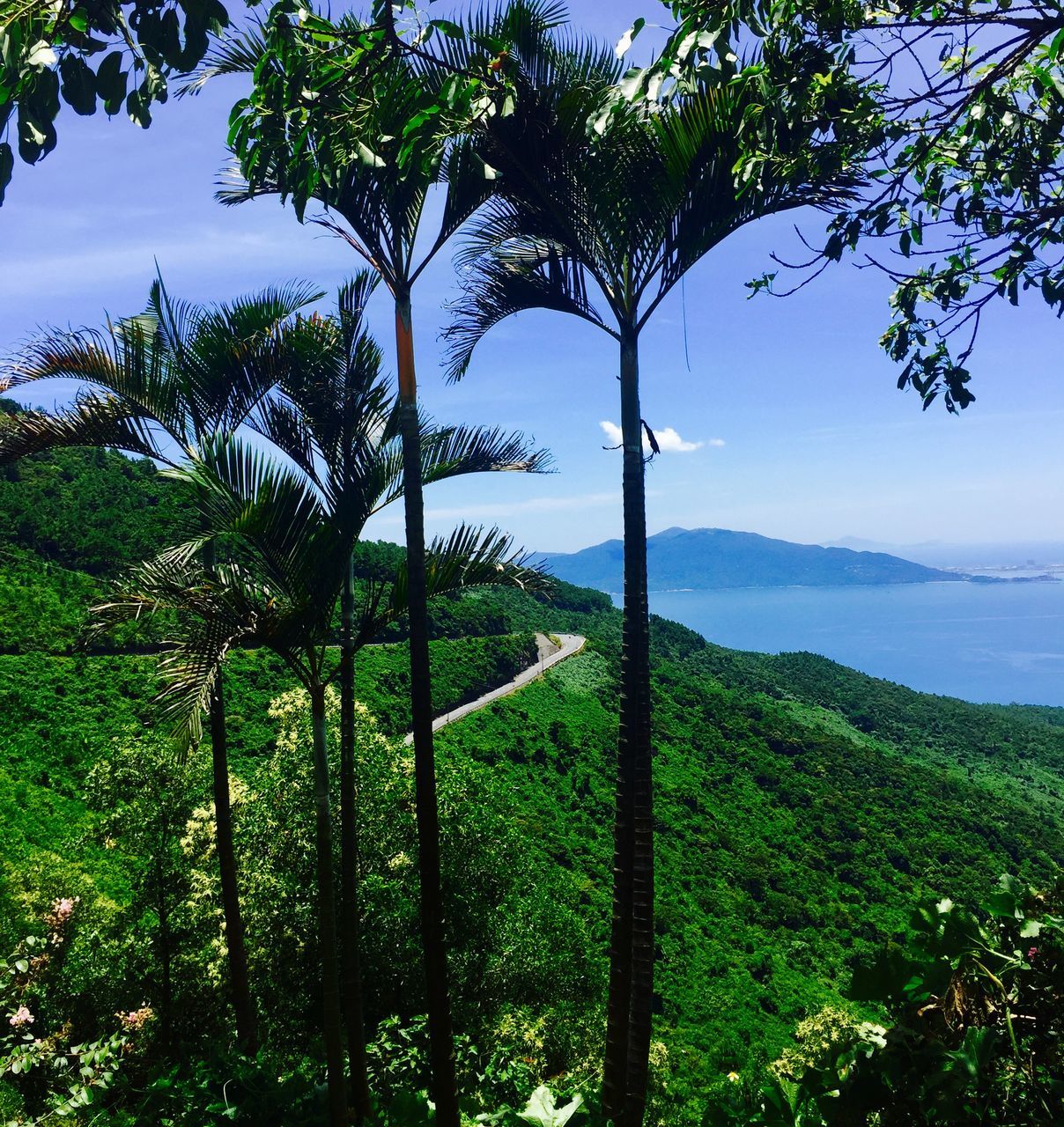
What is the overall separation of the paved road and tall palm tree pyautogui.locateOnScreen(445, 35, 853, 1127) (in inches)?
885

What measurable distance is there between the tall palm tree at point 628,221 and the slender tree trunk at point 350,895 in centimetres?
175

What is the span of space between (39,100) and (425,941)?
374 cm

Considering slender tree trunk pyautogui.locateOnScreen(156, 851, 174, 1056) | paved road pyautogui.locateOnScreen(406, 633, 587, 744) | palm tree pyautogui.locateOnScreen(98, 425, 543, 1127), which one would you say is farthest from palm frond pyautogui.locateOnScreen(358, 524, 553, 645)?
paved road pyautogui.locateOnScreen(406, 633, 587, 744)

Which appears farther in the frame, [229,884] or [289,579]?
[229,884]

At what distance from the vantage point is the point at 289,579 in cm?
407

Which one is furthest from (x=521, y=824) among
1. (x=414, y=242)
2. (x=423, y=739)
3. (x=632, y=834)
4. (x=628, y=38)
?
(x=628, y=38)

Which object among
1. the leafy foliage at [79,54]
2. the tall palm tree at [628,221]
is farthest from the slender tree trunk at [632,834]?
the leafy foliage at [79,54]

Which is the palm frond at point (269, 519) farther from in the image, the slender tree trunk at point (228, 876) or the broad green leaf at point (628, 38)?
the broad green leaf at point (628, 38)

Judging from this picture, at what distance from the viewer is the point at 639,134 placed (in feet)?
11.9

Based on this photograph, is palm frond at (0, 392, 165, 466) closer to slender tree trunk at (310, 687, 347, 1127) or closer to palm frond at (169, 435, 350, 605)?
palm frond at (169, 435, 350, 605)

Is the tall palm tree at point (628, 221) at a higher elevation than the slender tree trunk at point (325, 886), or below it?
higher

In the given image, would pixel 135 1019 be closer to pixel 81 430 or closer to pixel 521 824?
pixel 81 430

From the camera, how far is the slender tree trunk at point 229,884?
543cm

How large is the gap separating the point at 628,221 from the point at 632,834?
325 cm
